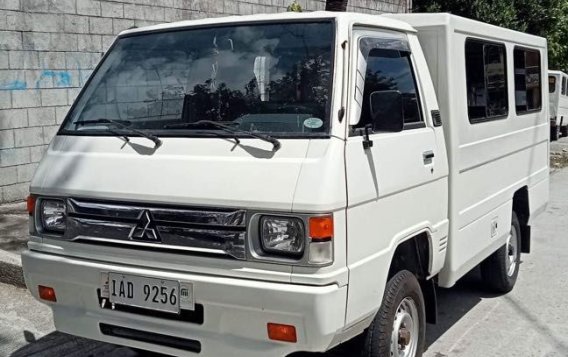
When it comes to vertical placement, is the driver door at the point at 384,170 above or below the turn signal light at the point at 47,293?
above

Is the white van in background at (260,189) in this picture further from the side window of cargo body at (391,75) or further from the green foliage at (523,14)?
the green foliage at (523,14)

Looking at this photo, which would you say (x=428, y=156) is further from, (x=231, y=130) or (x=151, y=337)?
(x=151, y=337)

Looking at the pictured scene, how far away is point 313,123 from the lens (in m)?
3.22

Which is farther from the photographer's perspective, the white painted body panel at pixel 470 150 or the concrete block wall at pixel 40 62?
the concrete block wall at pixel 40 62

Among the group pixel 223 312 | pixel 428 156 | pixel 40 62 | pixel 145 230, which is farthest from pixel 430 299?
pixel 40 62

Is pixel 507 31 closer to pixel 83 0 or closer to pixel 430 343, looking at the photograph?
pixel 430 343

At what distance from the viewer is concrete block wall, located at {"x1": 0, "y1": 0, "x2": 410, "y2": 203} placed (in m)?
8.00

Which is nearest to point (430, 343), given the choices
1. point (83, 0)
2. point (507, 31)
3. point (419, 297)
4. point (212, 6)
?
point (419, 297)

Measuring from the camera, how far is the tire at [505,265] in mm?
5641

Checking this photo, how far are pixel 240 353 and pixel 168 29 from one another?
77.8 inches

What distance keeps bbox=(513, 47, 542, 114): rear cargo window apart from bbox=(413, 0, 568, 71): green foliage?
12231 mm

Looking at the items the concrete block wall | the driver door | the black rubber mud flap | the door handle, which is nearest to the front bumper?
the driver door

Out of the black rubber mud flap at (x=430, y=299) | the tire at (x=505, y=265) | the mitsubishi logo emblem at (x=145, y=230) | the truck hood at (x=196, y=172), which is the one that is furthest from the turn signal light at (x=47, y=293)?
the tire at (x=505, y=265)

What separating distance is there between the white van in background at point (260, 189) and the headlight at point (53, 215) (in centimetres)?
1
